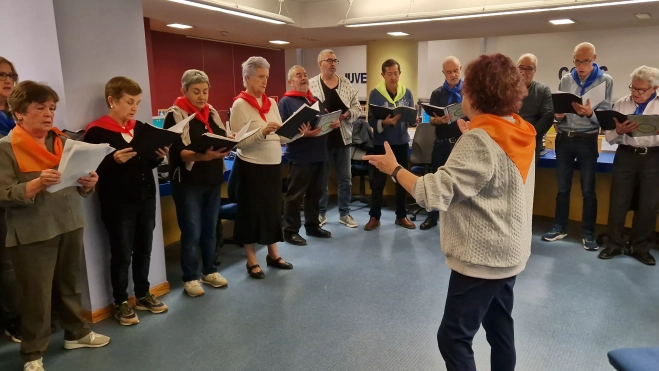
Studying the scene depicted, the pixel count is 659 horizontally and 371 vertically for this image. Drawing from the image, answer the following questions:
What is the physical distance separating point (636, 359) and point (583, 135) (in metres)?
2.75

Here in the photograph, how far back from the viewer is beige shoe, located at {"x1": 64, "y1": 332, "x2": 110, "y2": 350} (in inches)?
95.0

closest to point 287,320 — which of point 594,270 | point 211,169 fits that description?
point 211,169

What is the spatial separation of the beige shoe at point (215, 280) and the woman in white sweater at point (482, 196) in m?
1.89

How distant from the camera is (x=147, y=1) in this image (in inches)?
177

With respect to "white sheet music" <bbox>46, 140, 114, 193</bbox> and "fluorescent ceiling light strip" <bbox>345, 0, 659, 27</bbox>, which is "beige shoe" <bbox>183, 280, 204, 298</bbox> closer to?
"white sheet music" <bbox>46, 140, 114, 193</bbox>

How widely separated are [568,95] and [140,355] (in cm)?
337

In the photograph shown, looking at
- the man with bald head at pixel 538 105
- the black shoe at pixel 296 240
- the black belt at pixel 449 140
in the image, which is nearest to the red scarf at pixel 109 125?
the black shoe at pixel 296 240

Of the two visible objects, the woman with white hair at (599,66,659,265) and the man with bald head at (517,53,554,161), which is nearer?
the woman with white hair at (599,66,659,265)

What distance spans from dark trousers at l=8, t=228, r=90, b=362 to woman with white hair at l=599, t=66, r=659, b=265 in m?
3.65

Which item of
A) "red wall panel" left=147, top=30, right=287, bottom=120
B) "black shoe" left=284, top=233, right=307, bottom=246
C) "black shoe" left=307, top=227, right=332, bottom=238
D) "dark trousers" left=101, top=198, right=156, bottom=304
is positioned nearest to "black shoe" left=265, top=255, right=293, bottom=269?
"black shoe" left=284, top=233, right=307, bottom=246

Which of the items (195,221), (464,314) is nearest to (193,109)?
(195,221)

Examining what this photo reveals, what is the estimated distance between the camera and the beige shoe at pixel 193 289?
3031 millimetres

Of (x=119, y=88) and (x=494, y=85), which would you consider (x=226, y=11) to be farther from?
(x=494, y=85)

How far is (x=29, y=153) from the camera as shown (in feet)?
6.64
